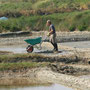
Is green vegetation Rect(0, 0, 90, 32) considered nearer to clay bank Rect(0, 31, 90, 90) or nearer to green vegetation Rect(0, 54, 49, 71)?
clay bank Rect(0, 31, 90, 90)

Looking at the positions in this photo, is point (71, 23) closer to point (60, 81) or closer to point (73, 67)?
point (73, 67)

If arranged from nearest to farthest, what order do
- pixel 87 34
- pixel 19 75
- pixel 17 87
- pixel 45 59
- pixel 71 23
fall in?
1. pixel 17 87
2. pixel 19 75
3. pixel 45 59
4. pixel 87 34
5. pixel 71 23

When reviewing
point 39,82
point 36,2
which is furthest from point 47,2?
point 39,82

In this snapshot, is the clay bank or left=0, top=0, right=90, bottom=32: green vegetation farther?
left=0, top=0, right=90, bottom=32: green vegetation

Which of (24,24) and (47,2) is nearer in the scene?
(24,24)

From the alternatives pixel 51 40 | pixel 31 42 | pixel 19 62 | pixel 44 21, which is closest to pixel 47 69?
pixel 19 62

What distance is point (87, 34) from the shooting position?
124 ft

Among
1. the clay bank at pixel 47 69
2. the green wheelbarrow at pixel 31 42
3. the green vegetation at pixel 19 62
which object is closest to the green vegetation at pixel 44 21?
the green wheelbarrow at pixel 31 42

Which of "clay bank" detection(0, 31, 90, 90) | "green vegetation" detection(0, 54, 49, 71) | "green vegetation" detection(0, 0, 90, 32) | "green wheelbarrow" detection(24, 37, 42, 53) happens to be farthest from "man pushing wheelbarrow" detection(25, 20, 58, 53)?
"green vegetation" detection(0, 0, 90, 32)

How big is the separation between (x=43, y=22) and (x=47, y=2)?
19.9 meters

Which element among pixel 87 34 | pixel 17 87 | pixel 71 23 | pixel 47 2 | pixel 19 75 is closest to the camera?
pixel 17 87

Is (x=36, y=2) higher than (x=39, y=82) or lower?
higher

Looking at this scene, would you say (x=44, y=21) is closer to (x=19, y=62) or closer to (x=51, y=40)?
(x=51, y=40)

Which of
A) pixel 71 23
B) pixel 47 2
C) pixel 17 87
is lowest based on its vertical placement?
pixel 17 87
